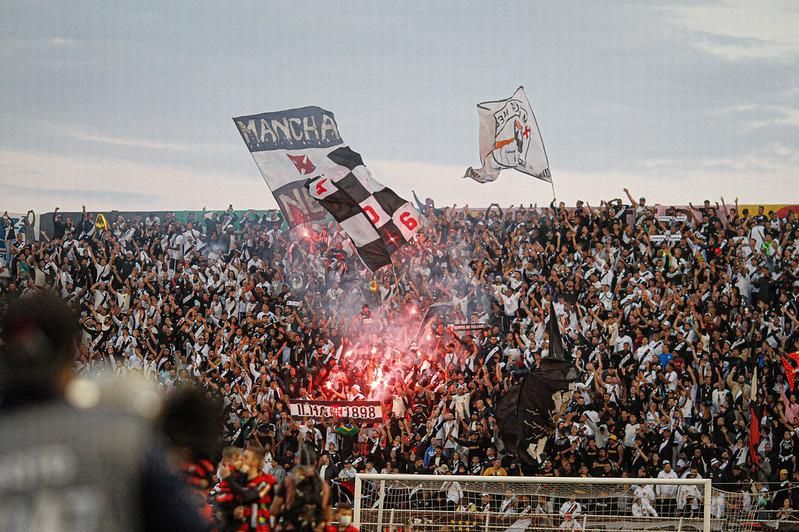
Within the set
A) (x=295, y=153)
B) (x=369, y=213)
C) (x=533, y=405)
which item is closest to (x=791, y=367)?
(x=533, y=405)

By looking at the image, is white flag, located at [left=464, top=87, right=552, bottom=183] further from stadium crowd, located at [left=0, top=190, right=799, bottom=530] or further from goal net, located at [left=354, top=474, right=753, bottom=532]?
goal net, located at [left=354, top=474, right=753, bottom=532]

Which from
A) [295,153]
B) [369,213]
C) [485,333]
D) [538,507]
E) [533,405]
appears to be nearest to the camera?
[538,507]

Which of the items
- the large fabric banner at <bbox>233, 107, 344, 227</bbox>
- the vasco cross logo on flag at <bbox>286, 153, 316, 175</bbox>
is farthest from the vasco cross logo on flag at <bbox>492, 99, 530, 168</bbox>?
the vasco cross logo on flag at <bbox>286, 153, 316, 175</bbox>

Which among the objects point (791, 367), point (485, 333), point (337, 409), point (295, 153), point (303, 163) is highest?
point (295, 153)

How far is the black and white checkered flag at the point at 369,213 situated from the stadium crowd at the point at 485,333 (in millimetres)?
679

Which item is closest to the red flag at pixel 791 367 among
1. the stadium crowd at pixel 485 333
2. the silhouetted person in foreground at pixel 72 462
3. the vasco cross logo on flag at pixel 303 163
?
the stadium crowd at pixel 485 333

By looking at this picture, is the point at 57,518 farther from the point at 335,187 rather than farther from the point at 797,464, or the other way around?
the point at 335,187

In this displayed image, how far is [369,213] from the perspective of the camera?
1583cm

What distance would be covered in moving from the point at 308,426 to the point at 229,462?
21.3 ft

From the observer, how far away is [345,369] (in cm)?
1486

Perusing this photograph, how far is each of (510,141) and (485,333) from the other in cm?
416

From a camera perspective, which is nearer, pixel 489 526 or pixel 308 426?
pixel 489 526

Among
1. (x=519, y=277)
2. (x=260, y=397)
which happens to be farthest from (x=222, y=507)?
(x=519, y=277)

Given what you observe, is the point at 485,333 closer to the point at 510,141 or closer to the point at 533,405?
the point at 533,405
